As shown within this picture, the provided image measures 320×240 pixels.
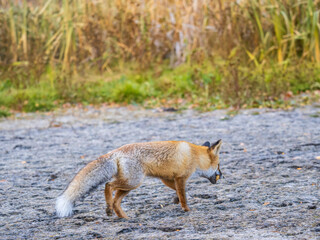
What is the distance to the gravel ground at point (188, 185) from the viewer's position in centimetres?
315

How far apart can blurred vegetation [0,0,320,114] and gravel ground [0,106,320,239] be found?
198 centimetres

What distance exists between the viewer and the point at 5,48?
40.1 ft

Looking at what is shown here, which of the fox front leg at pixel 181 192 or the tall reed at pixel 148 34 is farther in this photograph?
the tall reed at pixel 148 34

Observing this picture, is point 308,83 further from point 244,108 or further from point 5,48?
point 5,48

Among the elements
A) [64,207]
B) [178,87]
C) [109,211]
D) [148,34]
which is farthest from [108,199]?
[148,34]

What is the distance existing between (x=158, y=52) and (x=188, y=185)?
8.64m

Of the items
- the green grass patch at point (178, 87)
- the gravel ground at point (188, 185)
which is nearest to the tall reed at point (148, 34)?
the green grass patch at point (178, 87)

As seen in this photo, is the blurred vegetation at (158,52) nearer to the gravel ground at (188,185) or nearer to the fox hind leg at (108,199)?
the gravel ground at (188,185)

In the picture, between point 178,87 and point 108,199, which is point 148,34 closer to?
point 178,87

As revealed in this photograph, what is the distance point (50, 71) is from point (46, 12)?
5.99 feet

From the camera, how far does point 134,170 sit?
350 centimetres

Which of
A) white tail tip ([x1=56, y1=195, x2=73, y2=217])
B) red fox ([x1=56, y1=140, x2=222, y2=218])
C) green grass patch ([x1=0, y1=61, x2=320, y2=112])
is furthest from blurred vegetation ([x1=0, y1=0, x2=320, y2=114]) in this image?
white tail tip ([x1=56, y1=195, x2=73, y2=217])

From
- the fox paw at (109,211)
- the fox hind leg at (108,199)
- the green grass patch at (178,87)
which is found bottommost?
the green grass patch at (178,87)

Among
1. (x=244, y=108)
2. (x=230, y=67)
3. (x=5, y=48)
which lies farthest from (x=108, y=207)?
(x=5, y=48)
